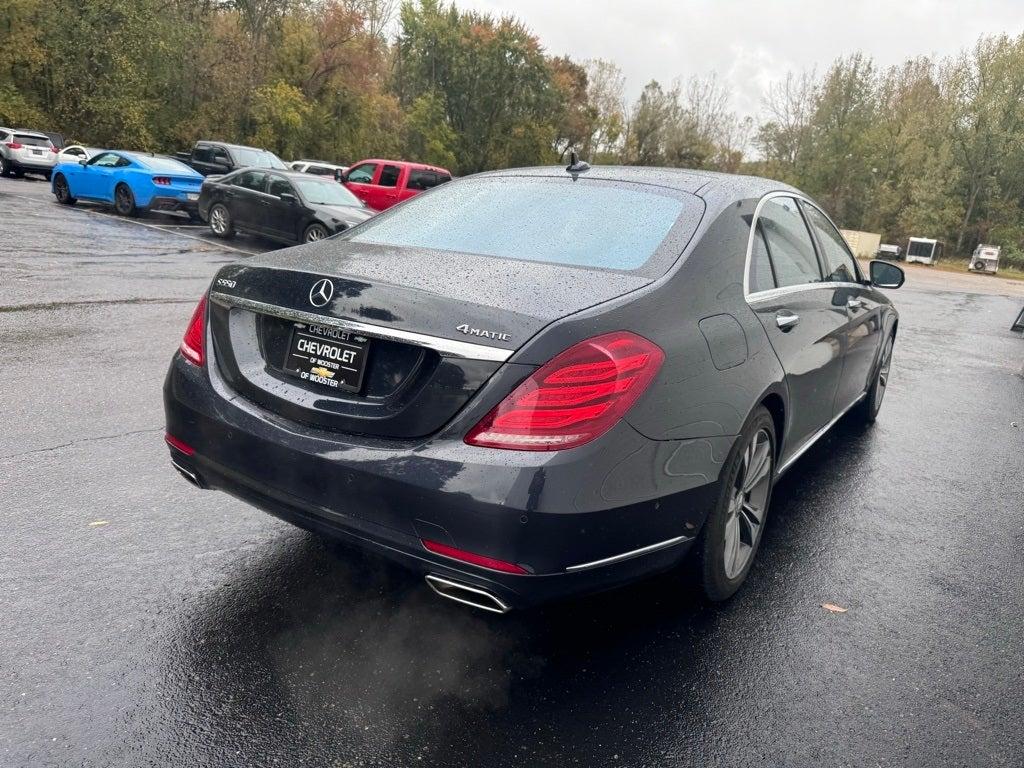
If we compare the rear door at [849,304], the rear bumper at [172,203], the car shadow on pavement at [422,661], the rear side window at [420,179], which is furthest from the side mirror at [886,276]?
the rear side window at [420,179]

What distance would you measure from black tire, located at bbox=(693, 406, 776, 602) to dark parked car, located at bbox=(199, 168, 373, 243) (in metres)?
11.2

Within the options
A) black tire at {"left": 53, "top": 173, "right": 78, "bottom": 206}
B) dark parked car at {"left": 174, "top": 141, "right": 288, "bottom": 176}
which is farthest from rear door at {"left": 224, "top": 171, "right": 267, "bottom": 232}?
dark parked car at {"left": 174, "top": 141, "right": 288, "bottom": 176}

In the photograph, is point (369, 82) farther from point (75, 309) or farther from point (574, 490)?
point (574, 490)

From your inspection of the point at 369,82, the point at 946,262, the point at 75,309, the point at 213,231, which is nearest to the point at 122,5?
the point at 369,82

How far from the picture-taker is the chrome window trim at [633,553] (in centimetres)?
242

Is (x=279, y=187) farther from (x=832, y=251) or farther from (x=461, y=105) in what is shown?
(x=461, y=105)

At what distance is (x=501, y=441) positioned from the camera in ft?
7.61

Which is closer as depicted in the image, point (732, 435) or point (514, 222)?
point (732, 435)

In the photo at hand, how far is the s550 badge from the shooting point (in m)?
2.33

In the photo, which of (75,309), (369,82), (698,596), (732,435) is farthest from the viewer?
(369,82)

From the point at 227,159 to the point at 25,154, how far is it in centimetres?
1063

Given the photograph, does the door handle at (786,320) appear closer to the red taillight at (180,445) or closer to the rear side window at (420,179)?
the red taillight at (180,445)

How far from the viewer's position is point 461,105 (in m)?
53.1

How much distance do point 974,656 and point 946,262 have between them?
5397 centimetres
